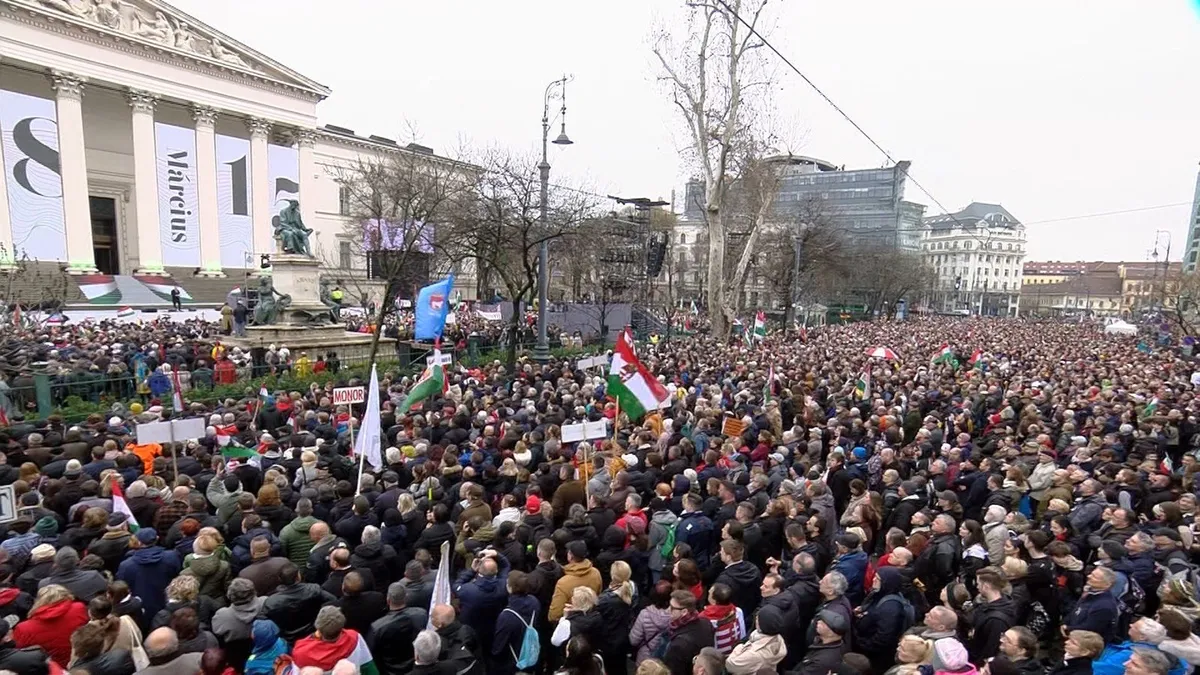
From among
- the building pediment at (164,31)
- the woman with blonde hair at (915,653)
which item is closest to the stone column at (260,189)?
the building pediment at (164,31)

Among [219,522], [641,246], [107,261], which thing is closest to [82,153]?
[107,261]

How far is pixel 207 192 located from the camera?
1644 inches

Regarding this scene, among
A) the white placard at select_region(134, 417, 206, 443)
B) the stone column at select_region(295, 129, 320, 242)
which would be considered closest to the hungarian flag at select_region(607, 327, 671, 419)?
the white placard at select_region(134, 417, 206, 443)

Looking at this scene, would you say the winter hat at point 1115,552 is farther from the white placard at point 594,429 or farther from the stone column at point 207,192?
the stone column at point 207,192

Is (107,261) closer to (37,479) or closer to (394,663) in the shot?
(37,479)

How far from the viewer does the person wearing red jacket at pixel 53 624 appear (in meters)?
4.43

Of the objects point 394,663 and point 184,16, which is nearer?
point 394,663

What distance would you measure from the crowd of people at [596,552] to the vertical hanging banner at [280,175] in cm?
3738

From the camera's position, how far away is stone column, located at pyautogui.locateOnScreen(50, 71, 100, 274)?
118 ft

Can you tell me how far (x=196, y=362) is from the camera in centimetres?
1769

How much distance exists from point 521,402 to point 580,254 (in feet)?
102

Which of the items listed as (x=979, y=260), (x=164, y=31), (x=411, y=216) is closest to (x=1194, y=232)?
(x=979, y=260)

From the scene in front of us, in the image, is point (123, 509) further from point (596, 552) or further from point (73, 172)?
point (73, 172)

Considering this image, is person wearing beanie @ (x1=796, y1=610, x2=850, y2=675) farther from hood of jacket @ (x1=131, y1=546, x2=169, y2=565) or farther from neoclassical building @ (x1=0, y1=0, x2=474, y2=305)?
neoclassical building @ (x1=0, y1=0, x2=474, y2=305)
